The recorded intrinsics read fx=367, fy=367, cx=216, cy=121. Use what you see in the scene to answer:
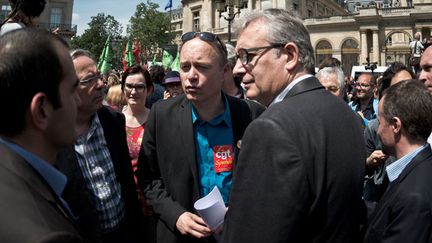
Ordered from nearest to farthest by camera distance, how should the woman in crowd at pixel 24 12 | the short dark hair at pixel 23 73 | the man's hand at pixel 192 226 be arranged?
Answer: 1. the short dark hair at pixel 23 73
2. the man's hand at pixel 192 226
3. the woman in crowd at pixel 24 12

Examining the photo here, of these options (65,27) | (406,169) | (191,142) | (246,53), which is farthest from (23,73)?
(65,27)

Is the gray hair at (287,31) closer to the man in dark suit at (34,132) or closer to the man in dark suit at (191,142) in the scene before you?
the man in dark suit at (191,142)

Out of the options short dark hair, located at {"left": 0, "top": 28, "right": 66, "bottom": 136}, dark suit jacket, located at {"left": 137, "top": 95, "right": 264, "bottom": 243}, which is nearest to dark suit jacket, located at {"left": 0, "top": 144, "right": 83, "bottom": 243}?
short dark hair, located at {"left": 0, "top": 28, "right": 66, "bottom": 136}

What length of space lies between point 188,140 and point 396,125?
1434mm

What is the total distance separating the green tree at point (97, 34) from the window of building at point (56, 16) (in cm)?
923

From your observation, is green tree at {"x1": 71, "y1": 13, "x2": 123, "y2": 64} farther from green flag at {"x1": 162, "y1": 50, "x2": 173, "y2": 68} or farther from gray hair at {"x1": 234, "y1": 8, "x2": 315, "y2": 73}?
gray hair at {"x1": 234, "y1": 8, "x2": 315, "y2": 73}

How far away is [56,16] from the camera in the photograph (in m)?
43.3

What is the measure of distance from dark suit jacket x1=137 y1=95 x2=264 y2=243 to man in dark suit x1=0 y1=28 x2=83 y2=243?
1.28 metres

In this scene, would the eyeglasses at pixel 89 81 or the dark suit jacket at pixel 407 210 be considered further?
the eyeglasses at pixel 89 81

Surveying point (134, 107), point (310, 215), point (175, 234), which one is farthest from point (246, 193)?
point (134, 107)

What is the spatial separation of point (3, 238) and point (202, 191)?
1726 millimetres

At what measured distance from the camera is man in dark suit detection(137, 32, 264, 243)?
2541mm

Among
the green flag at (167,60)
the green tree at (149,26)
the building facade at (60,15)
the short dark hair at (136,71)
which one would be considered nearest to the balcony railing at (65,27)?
the building facade at (60,15)

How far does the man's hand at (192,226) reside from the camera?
233 centimetres
